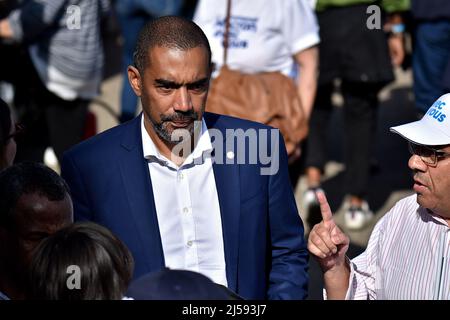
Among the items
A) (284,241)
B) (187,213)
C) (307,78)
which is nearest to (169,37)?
(187,213)

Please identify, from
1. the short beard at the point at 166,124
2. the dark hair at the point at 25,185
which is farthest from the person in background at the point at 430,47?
the dark hair at the point at 25,185

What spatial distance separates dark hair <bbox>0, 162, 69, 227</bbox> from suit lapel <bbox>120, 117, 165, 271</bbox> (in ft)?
1.20

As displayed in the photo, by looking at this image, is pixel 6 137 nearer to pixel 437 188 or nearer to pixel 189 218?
pixel 189 218

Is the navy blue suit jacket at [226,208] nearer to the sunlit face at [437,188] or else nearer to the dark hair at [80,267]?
the sunlit face at [437,188]

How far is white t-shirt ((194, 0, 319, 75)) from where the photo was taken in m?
5.09

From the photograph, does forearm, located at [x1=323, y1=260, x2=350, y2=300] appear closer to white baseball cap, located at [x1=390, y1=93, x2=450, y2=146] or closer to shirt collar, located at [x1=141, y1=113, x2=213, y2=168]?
white baseball cap, located at [x1=390, y1=93, x2=450, y2=146]

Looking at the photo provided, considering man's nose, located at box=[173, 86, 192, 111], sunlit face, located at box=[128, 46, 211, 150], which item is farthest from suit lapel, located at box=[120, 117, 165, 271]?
man's nose, located at box=[173, 86, 192, 111]

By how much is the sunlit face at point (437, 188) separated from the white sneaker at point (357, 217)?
2952mm

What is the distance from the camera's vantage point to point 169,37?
3.49 meters

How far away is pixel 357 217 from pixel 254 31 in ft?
5.98

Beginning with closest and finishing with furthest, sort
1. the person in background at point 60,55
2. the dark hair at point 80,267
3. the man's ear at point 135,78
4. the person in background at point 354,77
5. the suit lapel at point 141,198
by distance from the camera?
the dark hair at point 80,267
the suit lapel at point 141,198
the man's ear at point 135,78
the person in background at point 60,55
the person in background at point 354,77

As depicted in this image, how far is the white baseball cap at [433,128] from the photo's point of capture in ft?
11.1

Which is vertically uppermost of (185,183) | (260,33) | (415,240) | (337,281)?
(260,33)

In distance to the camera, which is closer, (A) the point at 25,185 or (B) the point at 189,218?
(A) the point at 25,185
